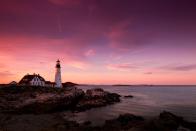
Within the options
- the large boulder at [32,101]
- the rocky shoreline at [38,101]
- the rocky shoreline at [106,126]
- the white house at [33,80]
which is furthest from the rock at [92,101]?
the rocky shoreline at [106,126]

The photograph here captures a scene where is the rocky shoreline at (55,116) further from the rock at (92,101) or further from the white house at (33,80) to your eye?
the white house at (33,80)

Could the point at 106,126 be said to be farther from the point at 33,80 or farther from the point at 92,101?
the point at 33,80

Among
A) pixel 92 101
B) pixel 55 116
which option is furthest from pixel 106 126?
pixel 92 101

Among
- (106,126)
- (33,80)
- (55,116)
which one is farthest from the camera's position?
(33,80)

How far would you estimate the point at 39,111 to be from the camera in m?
38.7

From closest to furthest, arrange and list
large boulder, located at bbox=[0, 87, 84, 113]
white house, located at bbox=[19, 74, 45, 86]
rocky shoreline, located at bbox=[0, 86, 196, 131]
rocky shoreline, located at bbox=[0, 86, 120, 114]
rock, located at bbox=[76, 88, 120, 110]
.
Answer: rocky shoreline, located at bbox=[0, 86, 196, 131], large boulder, located at bbox=[0, 87, 84, 113], rocky shoreline, located at bbox=[0, 86, 120, 114], rock, located at bbox=[76, 88, 120, 110], white house, located at bbox=[19, 74, 45, 86]

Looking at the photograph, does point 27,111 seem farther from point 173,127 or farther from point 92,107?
point 173,127

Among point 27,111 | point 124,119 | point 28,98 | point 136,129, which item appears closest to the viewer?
point 136,129

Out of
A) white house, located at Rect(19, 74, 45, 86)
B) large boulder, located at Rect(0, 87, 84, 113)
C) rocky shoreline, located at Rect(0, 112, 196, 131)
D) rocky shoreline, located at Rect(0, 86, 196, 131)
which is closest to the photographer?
rocky shoreline, located at Rect(0, 112, 196, 131)

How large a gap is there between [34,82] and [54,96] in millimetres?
25867

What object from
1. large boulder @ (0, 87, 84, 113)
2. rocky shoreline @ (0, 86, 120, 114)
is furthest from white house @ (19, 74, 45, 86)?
large boulder @ (0, 87, 84, 113)

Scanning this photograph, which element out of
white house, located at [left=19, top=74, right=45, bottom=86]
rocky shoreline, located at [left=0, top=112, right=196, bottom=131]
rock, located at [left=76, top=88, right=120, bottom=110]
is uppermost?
white house, located at [left=19, top=74, right=45, bottom=86]

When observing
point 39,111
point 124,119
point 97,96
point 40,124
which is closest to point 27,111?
point 39,111

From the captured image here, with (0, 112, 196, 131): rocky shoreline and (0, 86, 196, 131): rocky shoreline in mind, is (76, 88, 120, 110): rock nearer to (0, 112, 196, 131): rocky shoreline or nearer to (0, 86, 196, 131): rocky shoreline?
(0, 86, 196, 131): rocky shoreline
